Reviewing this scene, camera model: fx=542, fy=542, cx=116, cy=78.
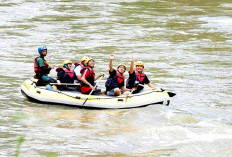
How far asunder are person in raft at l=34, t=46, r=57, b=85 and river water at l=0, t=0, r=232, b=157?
0.64 meters

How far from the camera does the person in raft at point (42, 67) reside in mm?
11914

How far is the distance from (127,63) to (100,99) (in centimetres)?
758

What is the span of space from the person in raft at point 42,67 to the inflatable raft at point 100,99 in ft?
1.18

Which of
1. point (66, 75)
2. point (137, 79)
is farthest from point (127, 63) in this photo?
point (66, 75)

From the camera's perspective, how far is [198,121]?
11.2 metres

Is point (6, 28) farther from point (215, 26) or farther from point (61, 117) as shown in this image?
point (61, 117)

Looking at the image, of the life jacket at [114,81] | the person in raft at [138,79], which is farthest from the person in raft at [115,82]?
the person in raft at [138,79]

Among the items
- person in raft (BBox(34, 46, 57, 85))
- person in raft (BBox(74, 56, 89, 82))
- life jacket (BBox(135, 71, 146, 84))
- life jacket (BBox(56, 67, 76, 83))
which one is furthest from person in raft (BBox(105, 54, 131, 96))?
person in raft (BBox(34, 46, 57, 85))

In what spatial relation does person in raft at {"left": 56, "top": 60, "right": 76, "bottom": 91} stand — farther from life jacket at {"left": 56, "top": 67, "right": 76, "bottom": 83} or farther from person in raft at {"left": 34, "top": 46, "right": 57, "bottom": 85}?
person in raft at {"left": 34, "top": 46, "right": 57, "bottom": 85}

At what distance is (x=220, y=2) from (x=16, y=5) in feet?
45.2

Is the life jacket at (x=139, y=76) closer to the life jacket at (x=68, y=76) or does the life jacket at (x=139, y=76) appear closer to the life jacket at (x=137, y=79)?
the life jacket at (x=137, y=79)

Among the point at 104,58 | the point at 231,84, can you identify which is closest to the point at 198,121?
the point at 231,84

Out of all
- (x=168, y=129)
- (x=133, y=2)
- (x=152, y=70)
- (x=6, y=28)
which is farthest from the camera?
(x=133, y=2)

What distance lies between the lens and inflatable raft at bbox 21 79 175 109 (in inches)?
442
